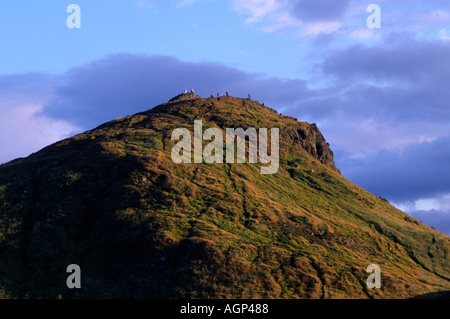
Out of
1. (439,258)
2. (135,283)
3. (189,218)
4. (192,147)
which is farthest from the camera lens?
(192,147)

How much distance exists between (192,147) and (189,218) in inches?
1112

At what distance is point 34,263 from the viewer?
81.5 meters

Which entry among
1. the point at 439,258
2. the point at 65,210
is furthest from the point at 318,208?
the point at 65,210

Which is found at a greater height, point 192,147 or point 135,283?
point 192,147

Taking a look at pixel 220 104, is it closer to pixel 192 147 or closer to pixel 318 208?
pixel 192 147

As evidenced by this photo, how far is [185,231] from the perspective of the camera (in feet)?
280

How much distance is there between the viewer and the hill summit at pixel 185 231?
76.8 m

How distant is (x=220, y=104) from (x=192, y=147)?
120 ft

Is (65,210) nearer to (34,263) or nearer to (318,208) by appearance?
(34,263)

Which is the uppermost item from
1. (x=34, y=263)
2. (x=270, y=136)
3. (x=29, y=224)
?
(x=270, y=136)

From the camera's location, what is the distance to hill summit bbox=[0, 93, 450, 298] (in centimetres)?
7681
